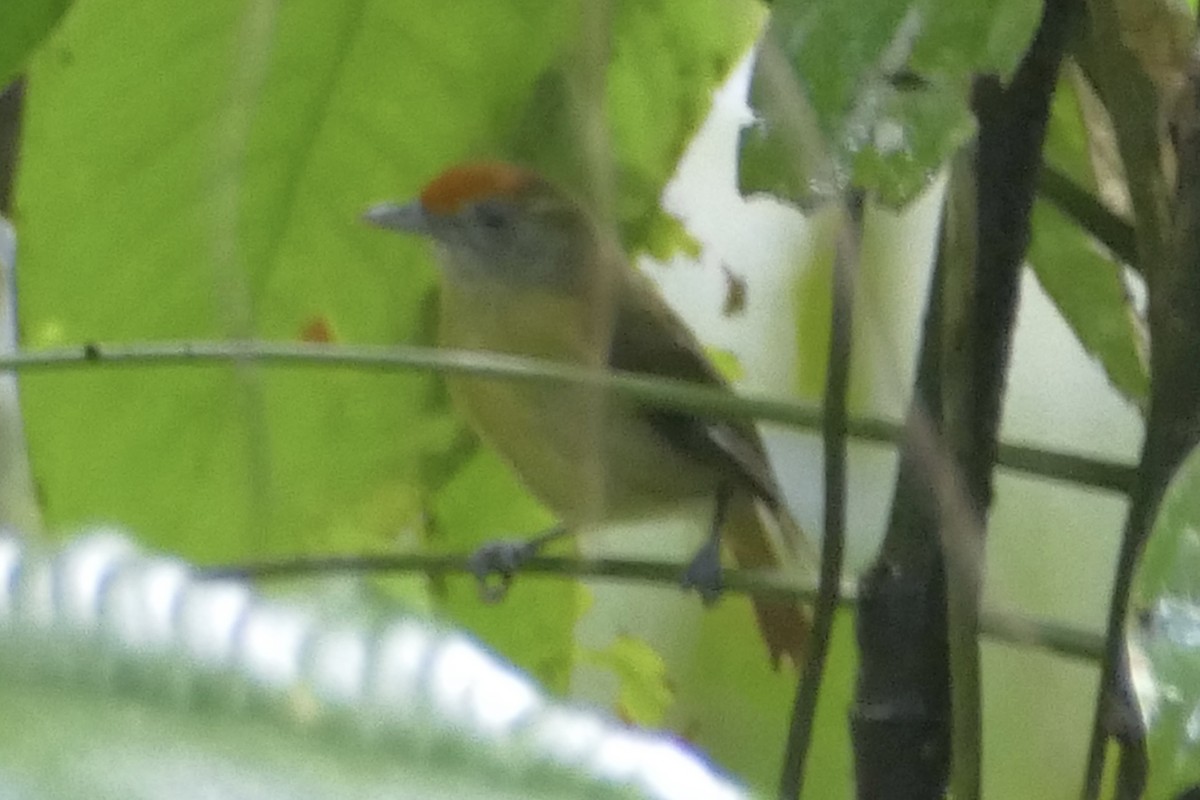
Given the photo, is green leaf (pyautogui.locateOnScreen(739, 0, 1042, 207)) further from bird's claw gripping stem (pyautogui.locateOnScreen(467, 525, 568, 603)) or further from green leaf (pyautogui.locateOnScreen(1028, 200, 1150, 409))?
bird's claw gripping stem (pyautogui.locateOnScreen(467, 525, 568, 603))

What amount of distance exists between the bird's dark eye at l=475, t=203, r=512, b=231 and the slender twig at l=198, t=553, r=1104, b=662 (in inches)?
17.9

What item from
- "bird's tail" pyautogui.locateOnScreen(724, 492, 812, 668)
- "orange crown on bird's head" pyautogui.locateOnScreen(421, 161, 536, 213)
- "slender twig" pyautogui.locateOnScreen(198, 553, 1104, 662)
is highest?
"orange crown on bird's head" pyautogui.locateOnScreen(421, 161, 536, 213)

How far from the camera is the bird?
0.79 metres

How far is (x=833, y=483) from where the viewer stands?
0.42 meters

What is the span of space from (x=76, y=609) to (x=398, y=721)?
40mm

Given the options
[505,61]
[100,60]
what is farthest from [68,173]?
[505,61]

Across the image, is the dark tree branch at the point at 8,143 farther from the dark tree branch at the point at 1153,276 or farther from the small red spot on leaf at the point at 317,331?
the dark tree branch at the point at 1153,276

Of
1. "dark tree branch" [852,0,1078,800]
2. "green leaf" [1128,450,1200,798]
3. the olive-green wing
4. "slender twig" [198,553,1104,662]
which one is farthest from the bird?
"green leaf" [1128,450,1200,798]

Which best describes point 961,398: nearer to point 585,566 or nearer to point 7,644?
point 585,566

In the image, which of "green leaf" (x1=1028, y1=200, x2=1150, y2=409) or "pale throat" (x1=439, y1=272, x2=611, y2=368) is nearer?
"green leaf" (x1=1028, y1=200, x2=1150, y2=409)

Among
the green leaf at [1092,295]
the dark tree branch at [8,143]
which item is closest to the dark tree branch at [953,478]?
the green leaf at [1092,295]

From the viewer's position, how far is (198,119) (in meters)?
0.58

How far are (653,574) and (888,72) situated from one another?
0.85 ft

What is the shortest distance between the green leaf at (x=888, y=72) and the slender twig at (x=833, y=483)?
0.11 feet
